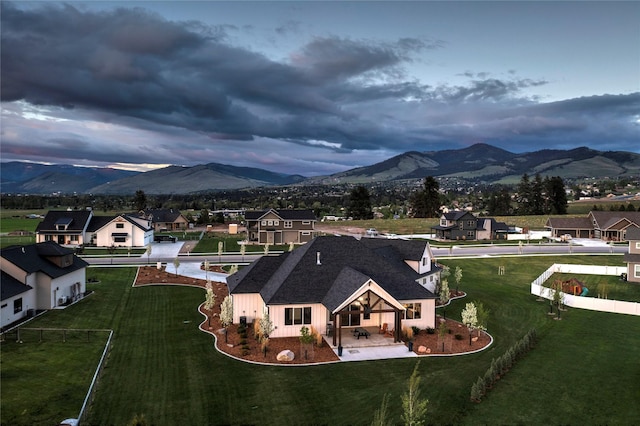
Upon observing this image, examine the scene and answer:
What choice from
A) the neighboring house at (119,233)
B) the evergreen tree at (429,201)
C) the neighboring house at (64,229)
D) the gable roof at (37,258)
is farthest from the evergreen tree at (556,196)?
the gable roof at (37,258)

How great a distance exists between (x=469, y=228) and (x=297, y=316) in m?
72.1

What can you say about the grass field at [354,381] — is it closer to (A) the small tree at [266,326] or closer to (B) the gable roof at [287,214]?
(A) the small tree at [266,326]

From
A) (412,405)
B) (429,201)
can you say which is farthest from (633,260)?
(429,201)

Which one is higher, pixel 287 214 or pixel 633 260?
pixel 287 214

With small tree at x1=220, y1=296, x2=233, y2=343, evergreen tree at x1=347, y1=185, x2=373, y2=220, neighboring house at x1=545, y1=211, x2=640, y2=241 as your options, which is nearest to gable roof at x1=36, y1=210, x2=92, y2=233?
small tree at x1=220, y1=296, x2=233, y2=343

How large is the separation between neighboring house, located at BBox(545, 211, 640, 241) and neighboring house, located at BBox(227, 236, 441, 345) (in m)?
71.5

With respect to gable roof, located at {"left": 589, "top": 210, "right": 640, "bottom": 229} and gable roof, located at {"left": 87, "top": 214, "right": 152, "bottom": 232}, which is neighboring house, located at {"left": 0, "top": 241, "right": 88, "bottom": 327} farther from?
gable roof, located at {"left": 589, "top": 210, "right": 640, "bottom": 229}

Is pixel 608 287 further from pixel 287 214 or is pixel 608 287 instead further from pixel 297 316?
pixel 287 214

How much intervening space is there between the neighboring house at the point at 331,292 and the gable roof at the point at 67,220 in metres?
56.2

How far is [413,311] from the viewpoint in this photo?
31016mm

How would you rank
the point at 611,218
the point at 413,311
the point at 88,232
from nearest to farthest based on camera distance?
1. the point at 413,311
2. the point at 88,232
3. the point at 611,218

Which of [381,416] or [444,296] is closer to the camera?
[381,416]

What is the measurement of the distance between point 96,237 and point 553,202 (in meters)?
125

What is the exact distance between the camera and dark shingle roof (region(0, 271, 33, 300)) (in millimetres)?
30712
